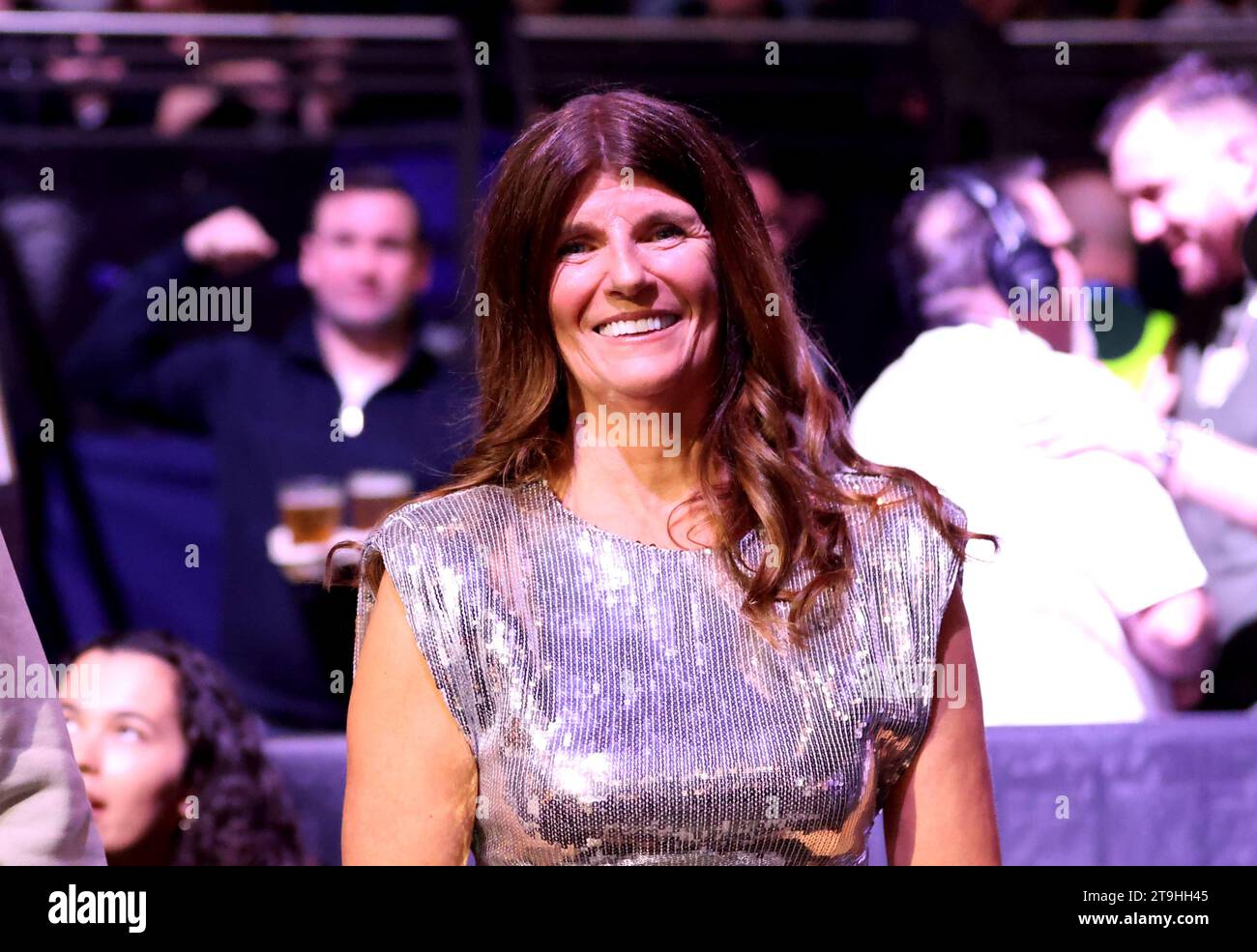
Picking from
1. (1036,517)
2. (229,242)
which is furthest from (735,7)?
(1036,517)

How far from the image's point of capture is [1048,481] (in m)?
2.44

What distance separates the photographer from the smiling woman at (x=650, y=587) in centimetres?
133

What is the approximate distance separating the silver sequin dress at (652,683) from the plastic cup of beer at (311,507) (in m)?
1.45

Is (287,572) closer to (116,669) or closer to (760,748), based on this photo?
(116,669)

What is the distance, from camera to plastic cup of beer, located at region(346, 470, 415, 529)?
113 inches

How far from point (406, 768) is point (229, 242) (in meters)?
1.93

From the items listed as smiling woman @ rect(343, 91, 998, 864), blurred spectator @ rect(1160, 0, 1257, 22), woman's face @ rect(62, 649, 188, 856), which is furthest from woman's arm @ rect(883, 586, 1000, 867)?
blurred spectator @ rect(1160, 0, 1257, 22)

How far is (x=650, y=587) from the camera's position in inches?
55.7

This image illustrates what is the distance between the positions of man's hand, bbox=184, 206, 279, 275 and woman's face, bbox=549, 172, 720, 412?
1782 millimetres

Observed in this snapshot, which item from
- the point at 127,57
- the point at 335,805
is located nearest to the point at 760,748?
the point at 335,805

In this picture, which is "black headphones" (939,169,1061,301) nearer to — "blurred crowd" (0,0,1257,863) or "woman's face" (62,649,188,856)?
"blurred crowd" (0,0,1257,863)

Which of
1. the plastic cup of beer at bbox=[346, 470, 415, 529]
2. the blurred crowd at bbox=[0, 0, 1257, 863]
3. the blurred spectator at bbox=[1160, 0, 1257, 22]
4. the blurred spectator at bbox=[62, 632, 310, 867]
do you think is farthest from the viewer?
the blurred spectator at bbox=[1160, 0, 1257, 22]

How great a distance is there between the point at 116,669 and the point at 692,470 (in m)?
1.23

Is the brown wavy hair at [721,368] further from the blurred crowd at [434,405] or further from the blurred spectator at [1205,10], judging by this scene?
the blurred spectator at [1205,10]
